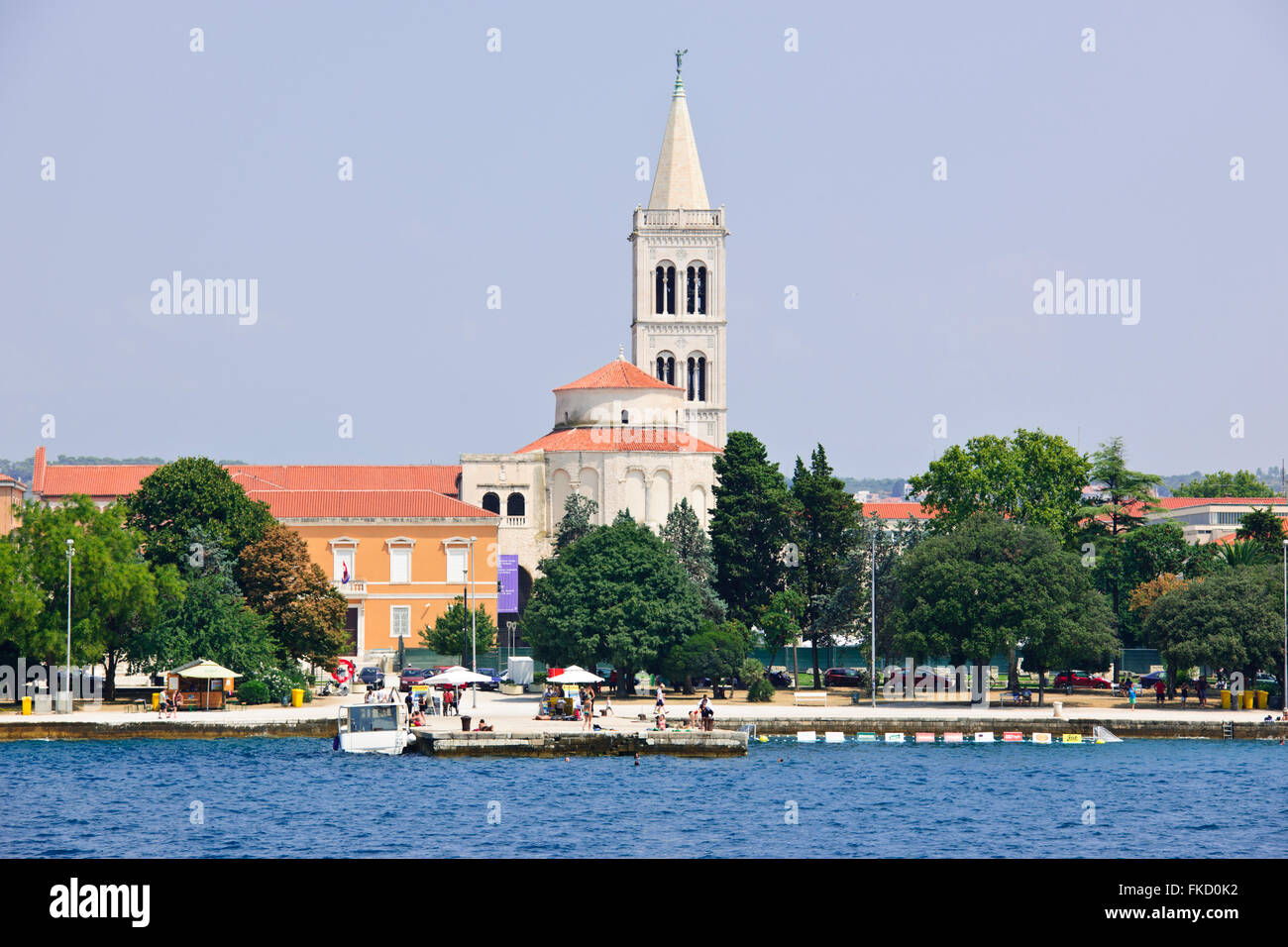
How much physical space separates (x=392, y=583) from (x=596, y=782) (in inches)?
1683

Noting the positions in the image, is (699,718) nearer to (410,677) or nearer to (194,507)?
(410,677)

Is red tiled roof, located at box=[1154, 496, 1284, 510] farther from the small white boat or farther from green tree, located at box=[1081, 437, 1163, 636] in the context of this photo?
the small white boat

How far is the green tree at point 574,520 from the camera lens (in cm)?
8131

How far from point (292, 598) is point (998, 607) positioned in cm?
2609

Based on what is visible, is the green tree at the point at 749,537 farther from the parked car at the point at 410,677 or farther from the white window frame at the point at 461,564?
the white window frame at the point at 461,564

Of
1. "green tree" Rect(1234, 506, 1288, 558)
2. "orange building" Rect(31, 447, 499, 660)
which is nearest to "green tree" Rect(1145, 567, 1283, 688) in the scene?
"green tree" Rect(1234, 506, 1288, 558)

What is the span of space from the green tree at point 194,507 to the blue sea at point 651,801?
56.2 feet

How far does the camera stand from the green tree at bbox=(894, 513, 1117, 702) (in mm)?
55062

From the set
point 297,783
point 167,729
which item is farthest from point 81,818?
point 167,729

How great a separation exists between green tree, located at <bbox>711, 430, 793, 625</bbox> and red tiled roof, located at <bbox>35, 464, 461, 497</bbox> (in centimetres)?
2567

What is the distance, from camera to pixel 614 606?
59125 millimetres

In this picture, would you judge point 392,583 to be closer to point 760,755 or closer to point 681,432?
point 681,432
